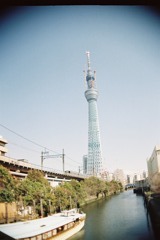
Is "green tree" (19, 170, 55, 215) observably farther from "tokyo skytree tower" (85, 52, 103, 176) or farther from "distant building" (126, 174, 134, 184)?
"distant building" (126, 174, 134, 184)

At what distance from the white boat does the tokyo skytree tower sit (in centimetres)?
6728

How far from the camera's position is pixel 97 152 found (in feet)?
281

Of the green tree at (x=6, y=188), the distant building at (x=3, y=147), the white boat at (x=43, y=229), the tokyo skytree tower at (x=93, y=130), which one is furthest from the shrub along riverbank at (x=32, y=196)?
the tokyo skytree tower at (x=93, y=130)

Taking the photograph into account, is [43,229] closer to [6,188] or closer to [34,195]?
[6,188]

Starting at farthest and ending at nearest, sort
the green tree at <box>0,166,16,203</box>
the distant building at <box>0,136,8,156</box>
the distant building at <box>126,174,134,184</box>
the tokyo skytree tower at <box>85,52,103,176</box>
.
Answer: the distant building at <box>126,174,134,184</box> < the tokyo skytree tower at <box>85,52,103,176</box> < the distant building at <box>0,136,8,156</box> < the green tree at <box>0,166,16,203</box>

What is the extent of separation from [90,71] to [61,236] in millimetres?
82886

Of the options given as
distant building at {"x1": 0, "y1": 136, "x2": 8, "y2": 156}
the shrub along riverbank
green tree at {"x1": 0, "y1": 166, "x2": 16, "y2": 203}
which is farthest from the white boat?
distant building at {"x1": 0, "y1": 136, "x2": 8, "y2": 156}

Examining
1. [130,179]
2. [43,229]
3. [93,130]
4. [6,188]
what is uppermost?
[93,130]

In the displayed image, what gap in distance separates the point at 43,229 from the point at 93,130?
72031mm

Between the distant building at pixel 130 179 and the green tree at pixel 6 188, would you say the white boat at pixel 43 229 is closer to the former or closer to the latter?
the green tree at pixel 6 188

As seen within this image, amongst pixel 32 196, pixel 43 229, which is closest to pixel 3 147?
pixel 32 196

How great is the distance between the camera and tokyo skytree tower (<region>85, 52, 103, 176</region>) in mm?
83000

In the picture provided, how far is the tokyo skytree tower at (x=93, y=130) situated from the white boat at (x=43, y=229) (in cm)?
6728

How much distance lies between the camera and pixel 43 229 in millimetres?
11453
